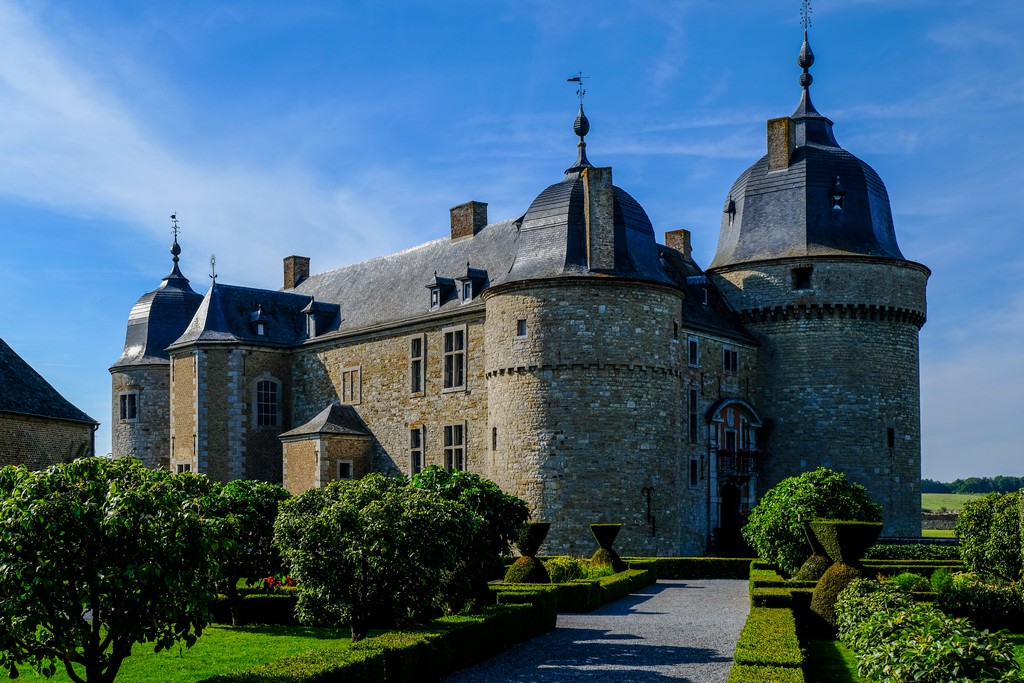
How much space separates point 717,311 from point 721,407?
3665 millimetres

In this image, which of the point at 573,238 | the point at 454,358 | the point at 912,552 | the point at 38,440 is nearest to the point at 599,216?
the point at 573,238

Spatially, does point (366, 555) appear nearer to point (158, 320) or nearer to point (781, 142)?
point (781, 142)

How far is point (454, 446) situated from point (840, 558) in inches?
764

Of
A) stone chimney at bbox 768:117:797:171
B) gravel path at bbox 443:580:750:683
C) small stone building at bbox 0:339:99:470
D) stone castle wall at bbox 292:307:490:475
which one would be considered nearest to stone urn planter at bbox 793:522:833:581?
gravel path at bbox 443:580:750:683

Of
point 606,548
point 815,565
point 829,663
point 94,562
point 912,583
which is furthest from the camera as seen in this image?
point 606,548

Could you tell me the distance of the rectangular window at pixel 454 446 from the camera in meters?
36.1

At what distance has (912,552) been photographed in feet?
99.6

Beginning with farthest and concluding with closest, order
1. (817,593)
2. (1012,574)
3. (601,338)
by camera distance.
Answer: (601,338)
(1012,574)
(817,593)

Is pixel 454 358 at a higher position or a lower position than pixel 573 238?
lower

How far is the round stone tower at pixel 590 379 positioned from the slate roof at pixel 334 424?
781cm

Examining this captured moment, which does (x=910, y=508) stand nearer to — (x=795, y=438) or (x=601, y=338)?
(x=795, y=438)

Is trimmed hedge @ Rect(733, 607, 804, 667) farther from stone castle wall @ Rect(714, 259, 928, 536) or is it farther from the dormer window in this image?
the dormer window

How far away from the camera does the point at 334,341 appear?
41500 mm

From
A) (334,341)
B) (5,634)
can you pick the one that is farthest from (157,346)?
Answer: (5,634)
